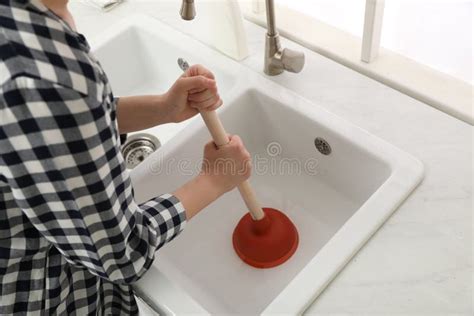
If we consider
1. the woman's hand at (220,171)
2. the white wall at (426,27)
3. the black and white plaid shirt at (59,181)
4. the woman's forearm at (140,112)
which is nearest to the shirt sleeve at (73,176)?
the black and white plaid shirt at (59,181)

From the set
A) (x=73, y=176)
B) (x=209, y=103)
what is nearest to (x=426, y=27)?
(x=209, y=103)

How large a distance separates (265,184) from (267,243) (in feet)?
0.49

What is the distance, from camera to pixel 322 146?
89 centimetres

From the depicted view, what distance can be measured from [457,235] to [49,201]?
52 cm

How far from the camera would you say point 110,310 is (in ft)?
Result: 2.52

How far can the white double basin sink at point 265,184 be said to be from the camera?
0.72 metres

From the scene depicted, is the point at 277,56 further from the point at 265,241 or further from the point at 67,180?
the point at 67,180

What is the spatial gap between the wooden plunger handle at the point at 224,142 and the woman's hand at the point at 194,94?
13 millimetres

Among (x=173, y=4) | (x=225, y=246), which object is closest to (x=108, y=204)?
(x=225, y=246)

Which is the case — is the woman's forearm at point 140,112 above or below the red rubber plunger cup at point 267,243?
above

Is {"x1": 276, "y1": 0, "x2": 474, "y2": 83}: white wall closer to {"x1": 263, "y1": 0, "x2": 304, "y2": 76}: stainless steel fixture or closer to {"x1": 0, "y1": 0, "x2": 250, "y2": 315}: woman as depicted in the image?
{"x1": 263, "y1": 0, "x2": 304, "y2": 76}: stainless steel fixture

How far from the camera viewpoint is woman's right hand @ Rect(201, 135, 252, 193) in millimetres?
758

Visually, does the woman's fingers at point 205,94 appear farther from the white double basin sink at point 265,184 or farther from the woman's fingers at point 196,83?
the white double basin sink at point 265,184

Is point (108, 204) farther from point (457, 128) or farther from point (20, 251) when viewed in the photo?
point (457, 128)
